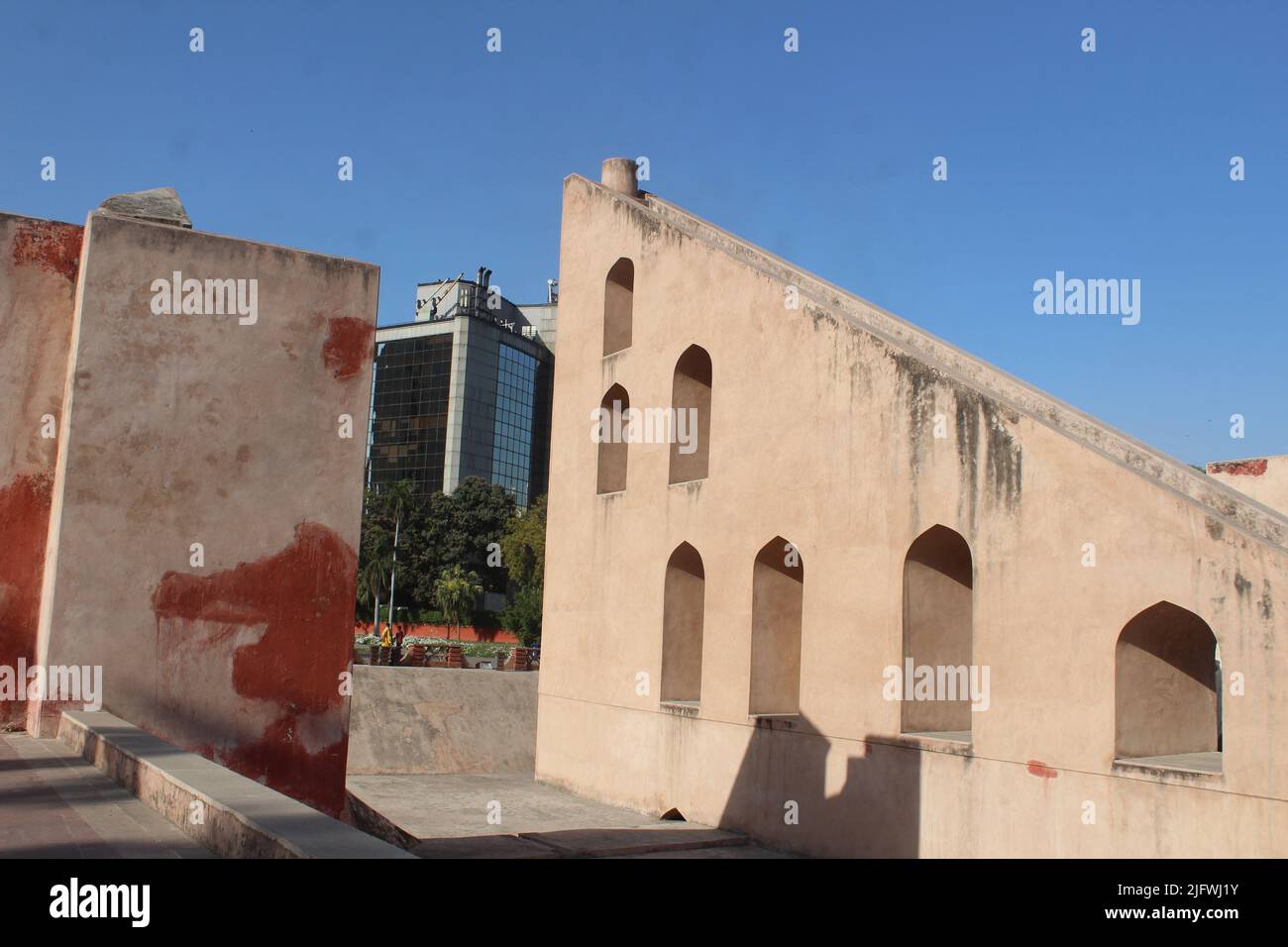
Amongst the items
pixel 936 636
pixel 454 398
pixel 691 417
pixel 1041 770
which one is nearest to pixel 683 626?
pixel 691 417

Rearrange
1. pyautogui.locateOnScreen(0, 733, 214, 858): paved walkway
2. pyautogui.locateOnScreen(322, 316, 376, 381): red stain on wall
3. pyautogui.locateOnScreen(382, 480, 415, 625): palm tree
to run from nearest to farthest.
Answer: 1. pyautogui.locateOnScreen(0, 733, 214, 858): paved walkway
2. pyautogui.locateOnScreen(322, 316, 376, 381): red stain on wall
3. pyautogui.locateOnScreen(382, 480, 415, 625): palm tree

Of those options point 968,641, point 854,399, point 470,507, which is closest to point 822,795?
point 968,641

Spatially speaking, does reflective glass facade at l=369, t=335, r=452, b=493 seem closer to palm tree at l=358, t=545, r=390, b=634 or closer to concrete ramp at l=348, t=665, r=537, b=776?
palm tree at l=358, t=545, r=390, b=634

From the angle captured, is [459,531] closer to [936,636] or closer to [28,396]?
[936,636]

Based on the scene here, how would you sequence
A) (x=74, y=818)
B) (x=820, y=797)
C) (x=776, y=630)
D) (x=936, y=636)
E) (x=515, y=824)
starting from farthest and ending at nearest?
(x=515, y=824) → (x=776, y=630) → (x=820, y=797) → (x=936, y=636) → (x=74, y=818)

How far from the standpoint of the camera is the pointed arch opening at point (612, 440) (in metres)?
15.9

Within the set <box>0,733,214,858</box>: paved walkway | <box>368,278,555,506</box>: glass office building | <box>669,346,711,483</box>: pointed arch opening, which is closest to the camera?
<box>0,733,214,858</box>: paved walkway

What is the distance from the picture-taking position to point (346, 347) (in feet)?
30.0

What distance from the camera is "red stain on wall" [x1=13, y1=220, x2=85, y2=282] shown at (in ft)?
28.1

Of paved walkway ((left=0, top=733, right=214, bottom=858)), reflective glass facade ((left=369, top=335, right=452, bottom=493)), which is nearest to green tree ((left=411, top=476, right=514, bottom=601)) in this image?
reflective glass facade ((left=369, top=335, right=452, bottom=493))

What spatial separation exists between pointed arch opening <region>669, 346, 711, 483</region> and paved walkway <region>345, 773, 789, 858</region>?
434cm

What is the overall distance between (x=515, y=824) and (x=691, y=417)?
5.40 meters

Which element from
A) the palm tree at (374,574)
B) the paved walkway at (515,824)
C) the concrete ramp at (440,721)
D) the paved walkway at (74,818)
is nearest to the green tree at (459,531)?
the palm tree at (374,574)

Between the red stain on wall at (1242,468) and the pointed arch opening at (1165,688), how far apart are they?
23.4 ft
